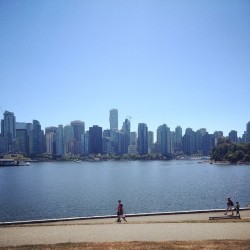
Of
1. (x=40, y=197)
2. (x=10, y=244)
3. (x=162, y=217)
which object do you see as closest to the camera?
(x=10, y=244)

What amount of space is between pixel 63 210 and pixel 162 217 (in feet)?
64.2

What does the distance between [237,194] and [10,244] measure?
49.2 metres

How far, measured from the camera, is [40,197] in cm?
5528

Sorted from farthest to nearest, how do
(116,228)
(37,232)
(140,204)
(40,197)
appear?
(40,197), (140,204), (116,228), (37,232)

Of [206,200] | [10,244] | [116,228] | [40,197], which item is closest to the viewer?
[10,244]

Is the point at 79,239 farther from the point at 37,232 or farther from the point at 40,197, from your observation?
the point at 40,197

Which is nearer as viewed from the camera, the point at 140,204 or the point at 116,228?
the point at 116,228

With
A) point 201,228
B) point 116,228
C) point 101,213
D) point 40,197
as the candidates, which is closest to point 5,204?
point 40,197

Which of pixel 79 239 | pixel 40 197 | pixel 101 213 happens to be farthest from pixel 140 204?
pixel 79 239

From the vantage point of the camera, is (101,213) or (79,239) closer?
(79,239)

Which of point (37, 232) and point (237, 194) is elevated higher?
point (37, 232)

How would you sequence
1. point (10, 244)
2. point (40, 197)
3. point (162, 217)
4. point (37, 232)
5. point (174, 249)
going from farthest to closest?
point (40, 197) < point (162, 217) < point (37, 232) < point (10, 244) < point (174, 249)

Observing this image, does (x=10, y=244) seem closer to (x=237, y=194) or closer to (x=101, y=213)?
(x=101, y=213)

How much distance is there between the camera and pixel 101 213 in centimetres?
3994
